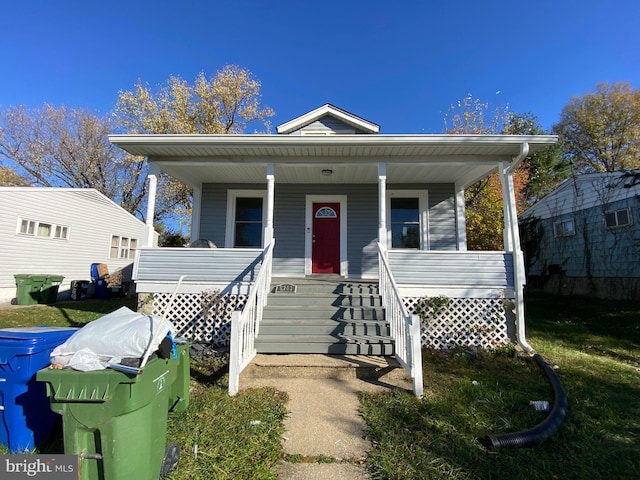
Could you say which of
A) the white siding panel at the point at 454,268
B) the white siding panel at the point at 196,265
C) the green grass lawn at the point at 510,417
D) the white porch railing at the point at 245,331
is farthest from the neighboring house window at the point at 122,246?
the green grass lawn at the point at 510,417

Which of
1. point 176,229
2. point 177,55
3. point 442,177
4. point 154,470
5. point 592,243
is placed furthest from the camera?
point 176,229

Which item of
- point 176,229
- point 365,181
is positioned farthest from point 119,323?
point 176,229

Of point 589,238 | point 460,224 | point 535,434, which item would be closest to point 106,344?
point 535,434

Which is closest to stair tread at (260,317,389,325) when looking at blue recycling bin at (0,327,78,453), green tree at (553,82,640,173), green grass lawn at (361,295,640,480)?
green grass lawn at (361,295,640,480)

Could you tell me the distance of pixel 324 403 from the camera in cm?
352

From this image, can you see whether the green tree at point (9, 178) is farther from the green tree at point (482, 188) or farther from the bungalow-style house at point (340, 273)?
the green tree at point (482, 188)

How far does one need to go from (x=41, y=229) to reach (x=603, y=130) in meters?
30.1

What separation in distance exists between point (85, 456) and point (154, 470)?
441 mm

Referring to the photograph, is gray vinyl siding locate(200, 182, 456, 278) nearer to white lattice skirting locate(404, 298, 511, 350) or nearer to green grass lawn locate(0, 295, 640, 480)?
white lattice skirting locate(404, 298, 511, 350)

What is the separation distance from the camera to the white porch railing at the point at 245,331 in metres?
3.74

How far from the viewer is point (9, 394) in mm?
2488

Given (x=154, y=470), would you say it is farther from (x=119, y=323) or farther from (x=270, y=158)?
(x=270, y=158)

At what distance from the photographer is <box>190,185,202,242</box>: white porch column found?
796cm

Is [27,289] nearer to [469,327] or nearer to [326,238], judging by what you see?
[326,238]
